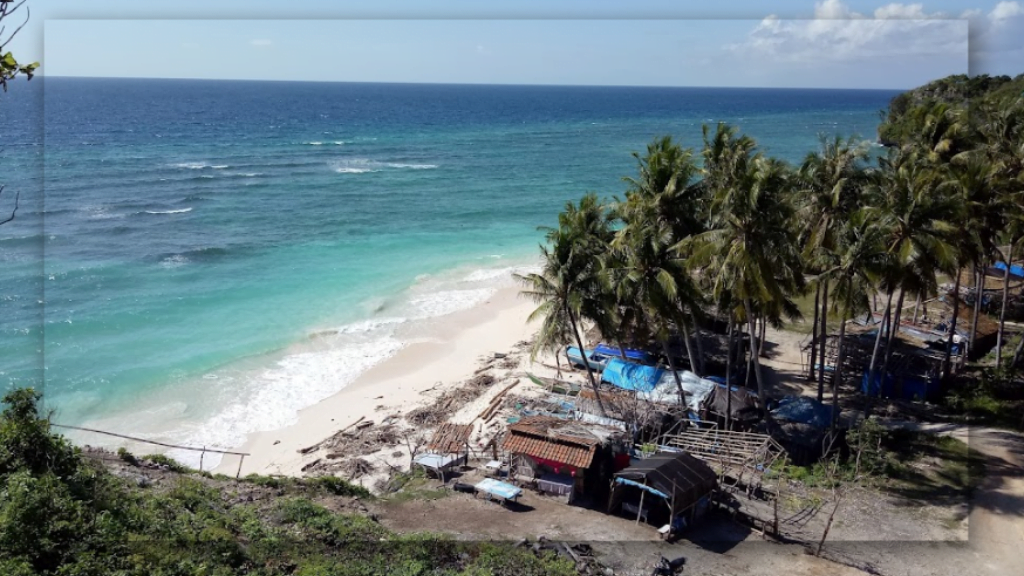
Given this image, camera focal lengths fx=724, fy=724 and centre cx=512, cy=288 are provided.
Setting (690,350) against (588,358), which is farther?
(588,358)

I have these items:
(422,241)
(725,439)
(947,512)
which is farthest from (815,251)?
(422,241)

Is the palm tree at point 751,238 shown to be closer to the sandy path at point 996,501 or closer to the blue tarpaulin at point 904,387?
the blue tarpaulin at point 904,387

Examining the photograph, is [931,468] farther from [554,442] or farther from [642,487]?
[554,442]

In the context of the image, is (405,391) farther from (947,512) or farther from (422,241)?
(422,241)

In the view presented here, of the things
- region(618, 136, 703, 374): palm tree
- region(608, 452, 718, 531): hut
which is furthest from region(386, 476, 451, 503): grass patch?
region(618, 136, 703, 374): palm tree

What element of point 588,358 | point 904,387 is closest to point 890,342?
point 904,387

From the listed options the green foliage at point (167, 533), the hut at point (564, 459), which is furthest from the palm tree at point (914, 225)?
the green foliage at point (167, 533)
